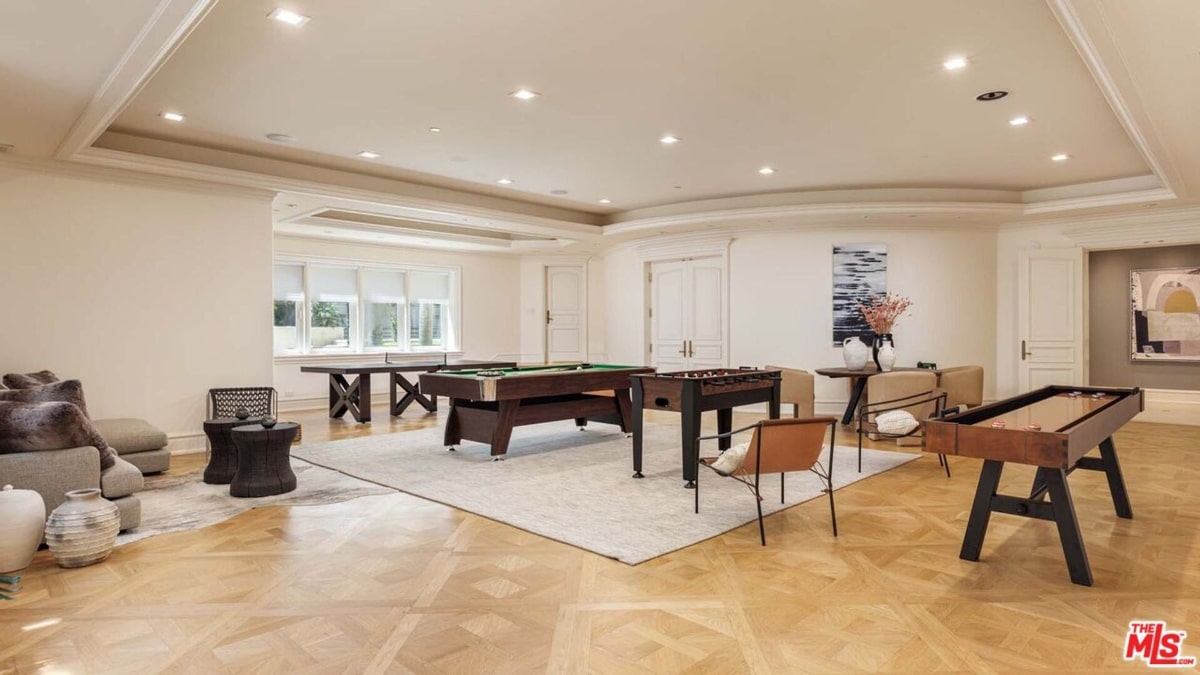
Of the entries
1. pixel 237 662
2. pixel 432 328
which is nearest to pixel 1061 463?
pixel 237 662

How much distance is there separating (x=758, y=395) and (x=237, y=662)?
427cm

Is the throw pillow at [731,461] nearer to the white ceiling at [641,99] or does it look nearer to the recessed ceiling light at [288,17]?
the white ceiling at [641,99]

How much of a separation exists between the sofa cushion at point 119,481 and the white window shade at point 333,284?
668cm

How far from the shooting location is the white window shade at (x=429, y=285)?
11.6 meters

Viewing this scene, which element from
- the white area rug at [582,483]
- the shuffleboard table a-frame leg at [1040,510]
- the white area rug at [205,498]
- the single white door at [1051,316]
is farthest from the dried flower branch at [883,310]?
the white area rug at [205,498]

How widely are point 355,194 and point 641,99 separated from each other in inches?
149

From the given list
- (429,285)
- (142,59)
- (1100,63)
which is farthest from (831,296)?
(142,59)

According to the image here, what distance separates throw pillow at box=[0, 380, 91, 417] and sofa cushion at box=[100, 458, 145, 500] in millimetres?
767

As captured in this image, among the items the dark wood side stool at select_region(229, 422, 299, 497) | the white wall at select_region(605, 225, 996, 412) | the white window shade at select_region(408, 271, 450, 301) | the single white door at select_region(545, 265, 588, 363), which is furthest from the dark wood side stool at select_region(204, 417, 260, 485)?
the single white door at select_region(545, 265, 588, 363)

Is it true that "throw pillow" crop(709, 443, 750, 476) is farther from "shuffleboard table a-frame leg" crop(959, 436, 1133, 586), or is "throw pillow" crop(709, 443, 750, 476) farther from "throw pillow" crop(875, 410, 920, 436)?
"throw pillow" crop(875, 410, 920, 436)

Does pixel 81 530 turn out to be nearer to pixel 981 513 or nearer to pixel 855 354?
pixel 981 513

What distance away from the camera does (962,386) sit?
767 cm

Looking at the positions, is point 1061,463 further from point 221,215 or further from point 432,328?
point 432,328

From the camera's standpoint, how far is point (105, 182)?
6172 mm
